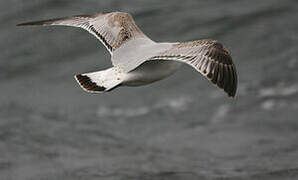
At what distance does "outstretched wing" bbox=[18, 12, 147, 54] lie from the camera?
22.7ft

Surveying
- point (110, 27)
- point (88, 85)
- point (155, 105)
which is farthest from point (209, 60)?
point (155, 105)

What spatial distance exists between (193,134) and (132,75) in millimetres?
3959

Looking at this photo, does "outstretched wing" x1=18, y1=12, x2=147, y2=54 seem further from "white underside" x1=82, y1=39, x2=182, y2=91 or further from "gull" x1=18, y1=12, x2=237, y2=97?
"white underside" x1=82, y1=39, x2=182, y2=91

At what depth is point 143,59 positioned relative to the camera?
5965 mm

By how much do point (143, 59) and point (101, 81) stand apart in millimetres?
421

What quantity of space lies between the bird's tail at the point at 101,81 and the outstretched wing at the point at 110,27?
1.92 feet

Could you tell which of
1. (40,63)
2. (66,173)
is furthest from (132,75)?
(40,63)

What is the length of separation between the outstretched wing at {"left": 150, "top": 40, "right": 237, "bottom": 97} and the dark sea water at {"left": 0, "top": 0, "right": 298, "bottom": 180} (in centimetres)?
260

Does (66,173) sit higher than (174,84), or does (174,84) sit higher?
(174,84)

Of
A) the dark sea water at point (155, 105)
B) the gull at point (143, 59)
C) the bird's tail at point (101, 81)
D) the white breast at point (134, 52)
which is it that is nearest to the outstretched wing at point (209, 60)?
the gull at point (143, 59)

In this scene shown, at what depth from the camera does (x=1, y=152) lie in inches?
377

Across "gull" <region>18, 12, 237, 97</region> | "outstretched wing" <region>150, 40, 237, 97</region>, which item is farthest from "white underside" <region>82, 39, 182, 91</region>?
"outstretched wing" <region>150, 40, 237, 97</region>

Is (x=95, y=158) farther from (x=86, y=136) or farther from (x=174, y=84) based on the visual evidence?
(x=174, y=84)

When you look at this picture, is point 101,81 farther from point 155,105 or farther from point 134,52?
point 155,105
